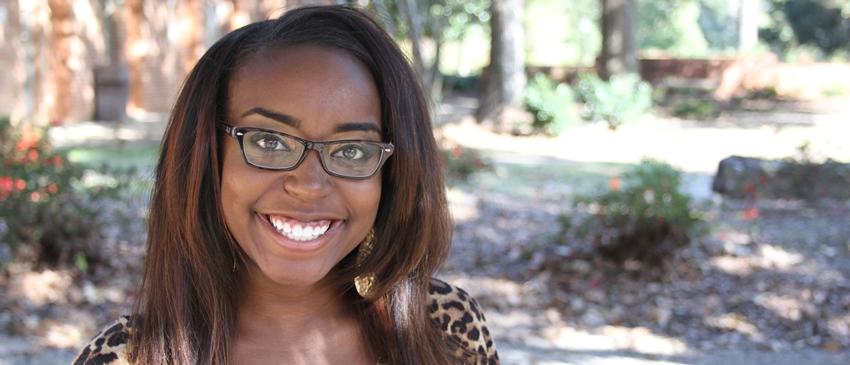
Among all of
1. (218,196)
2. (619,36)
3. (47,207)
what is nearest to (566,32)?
(619,36)

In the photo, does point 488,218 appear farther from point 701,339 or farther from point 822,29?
point 822,29

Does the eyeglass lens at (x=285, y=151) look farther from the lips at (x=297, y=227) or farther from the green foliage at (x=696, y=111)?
the green foliage at (x=696, y=111)

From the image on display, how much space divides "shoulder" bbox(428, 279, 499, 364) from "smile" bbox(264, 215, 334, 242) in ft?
1.14

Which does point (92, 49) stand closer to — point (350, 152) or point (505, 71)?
point (505, 71)

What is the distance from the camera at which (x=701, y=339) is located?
594cm

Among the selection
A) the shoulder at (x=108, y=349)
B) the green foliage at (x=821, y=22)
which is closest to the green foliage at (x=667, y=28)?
the green foliage at (x=821, y=22)

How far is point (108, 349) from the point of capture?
164cm

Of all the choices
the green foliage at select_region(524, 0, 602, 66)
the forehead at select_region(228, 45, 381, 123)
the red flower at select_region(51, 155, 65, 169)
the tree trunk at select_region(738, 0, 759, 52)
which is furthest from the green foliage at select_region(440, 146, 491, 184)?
the green foliage at select_region(524, 0, 602, 66)

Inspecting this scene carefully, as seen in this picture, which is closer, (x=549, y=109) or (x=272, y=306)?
(x=272, y=306)

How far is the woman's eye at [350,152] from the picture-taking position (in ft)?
5.31

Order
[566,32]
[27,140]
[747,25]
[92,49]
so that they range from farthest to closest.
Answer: [566,32], [747,25], [92,49], [27,140]

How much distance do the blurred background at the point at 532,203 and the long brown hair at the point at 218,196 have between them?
0.40 m

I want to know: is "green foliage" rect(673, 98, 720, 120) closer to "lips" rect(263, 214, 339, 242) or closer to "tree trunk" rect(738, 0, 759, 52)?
"lips" rect(263, 214, 339, 242)

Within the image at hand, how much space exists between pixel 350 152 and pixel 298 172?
93mm
